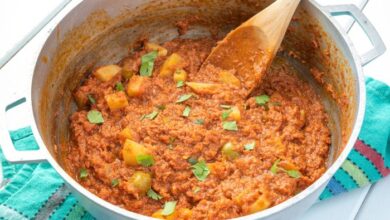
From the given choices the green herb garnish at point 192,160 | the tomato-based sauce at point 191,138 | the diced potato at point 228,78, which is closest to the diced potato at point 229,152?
the tomato-based sauce at point 191,138

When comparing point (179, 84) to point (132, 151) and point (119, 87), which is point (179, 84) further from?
point (132, 151)

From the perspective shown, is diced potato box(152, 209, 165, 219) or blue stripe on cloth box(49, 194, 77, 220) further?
blue stripe on cloth box(49, 194, 77, 220)

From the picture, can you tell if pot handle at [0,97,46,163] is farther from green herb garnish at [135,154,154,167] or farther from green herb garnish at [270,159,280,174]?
green herb garnish at [270,159,280,174]

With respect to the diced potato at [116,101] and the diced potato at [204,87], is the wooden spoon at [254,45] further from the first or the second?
the diced potato at [116,101]

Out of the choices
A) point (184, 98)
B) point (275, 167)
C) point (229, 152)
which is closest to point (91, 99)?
point (184, 98)

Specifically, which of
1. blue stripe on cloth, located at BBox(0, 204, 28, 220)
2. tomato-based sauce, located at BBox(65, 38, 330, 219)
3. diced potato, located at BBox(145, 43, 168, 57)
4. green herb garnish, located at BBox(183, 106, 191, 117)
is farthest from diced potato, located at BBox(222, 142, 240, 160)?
blue stripe on cloth, located at BBox(0, 204, 28, 220)

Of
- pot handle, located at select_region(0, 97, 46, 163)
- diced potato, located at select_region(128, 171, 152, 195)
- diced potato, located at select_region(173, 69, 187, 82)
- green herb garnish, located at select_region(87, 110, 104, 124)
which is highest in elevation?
pot handle, located at select_region(0, 97, 46, 163)

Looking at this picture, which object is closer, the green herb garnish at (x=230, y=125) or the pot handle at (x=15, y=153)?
the pot handle at (x=15, y=153)

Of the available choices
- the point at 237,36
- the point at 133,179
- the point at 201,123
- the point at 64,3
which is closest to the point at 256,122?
the point at 201,123
